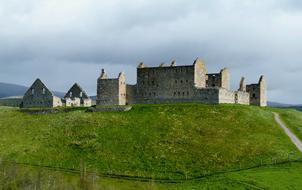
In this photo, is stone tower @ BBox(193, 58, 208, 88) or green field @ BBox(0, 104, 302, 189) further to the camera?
stone tower @ BBox(193, 58, 208, 88)

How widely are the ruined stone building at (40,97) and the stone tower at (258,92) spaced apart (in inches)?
1694

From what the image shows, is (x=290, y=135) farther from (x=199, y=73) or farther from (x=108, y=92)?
(x=108, y=92)

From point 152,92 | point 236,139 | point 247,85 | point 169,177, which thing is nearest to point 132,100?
point 152,92

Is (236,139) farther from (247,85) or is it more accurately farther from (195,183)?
(247,85)

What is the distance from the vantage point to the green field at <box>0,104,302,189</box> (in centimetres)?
7238

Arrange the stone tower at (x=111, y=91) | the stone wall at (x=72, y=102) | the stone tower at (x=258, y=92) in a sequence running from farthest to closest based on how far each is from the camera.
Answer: the stone wall at (x=72, y=102)
the stone tower at (x=258, y=92)
the stone tower at (x=111, y=91)

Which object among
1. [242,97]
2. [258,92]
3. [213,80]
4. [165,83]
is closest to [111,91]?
[165,83]

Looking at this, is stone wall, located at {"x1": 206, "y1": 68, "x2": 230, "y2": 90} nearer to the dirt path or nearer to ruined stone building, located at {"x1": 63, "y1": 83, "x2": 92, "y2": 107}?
the dirt path

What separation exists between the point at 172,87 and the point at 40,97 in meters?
31.9

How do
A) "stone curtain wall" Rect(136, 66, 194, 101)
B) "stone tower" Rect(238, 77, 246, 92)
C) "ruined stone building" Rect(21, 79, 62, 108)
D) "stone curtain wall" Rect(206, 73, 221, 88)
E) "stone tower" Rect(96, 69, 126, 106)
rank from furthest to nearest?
"ruined stone building" Rect(21, 79, 62, 108), "stone tower" Rect(238, 77, 246, 92), "stone curtain wall" Rect(206, 73, 221, 88), "stone tower" Rect(96, 69, 126, 106), "stone curtain wall" Rect(136, 66, 194, 101)

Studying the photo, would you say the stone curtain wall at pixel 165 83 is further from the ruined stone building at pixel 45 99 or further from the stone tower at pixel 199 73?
the ruined stone building at pixel 45 99

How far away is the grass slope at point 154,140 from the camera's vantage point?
74.2m

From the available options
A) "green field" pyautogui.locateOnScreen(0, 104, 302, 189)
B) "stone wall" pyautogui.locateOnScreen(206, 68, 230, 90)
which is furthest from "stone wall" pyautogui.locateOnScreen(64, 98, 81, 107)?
"stone wall" pyautogui.locateOnScreen(206, 68, 230, 90)

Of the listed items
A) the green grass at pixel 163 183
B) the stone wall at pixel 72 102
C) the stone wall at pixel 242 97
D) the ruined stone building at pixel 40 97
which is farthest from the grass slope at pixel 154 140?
the stone wall at pixel 72 102
